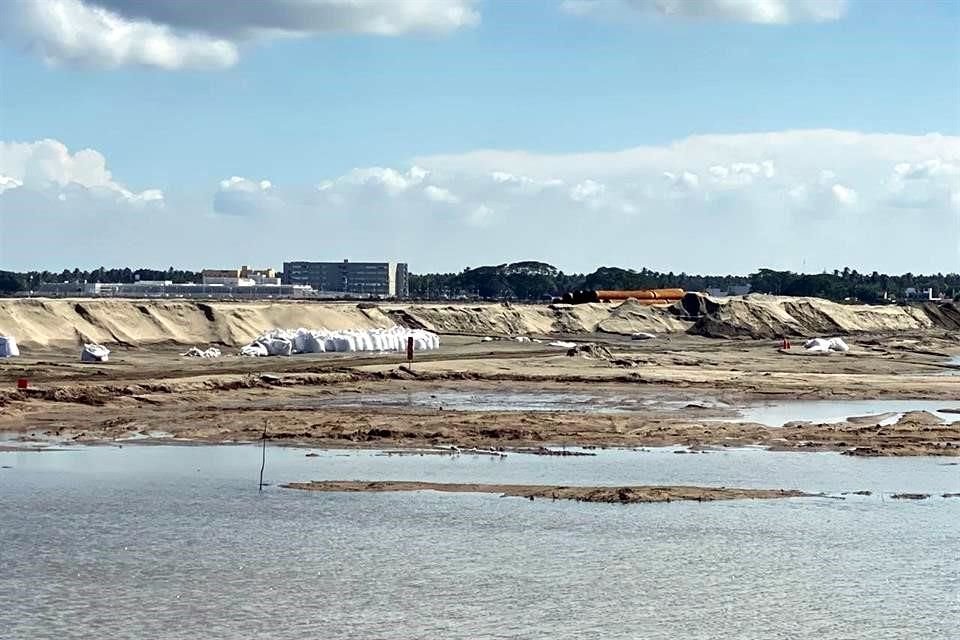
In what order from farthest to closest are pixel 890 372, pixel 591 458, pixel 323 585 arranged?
pixel 890 372, pixel 591 458, pixel 323 585

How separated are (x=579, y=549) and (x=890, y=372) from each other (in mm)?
47358

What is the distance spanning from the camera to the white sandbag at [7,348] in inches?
2430

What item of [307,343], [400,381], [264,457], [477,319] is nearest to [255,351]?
[307,343]

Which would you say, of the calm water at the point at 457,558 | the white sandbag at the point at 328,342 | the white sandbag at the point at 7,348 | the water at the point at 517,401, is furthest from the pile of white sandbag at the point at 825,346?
the calm water at the point at 457,558

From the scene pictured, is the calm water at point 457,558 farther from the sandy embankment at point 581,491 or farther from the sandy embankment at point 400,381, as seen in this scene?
the sandy embankment at point 400,381

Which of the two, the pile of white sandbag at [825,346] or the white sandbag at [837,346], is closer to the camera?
the pile of white sandbag at [825,346]

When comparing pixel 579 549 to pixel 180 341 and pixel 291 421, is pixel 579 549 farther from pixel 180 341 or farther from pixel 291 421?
pixel 180 341

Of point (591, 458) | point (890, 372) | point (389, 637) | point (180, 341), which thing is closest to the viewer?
point (389, 637)

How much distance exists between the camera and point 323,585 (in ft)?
65.5

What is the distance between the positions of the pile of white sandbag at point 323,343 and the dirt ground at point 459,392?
2018 mm

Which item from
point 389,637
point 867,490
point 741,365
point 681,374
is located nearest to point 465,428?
point 867,490

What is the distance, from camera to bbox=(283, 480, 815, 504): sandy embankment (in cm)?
2691

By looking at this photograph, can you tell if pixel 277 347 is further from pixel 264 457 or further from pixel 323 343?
pixel 264 457

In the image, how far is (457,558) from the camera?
21.7 meters
